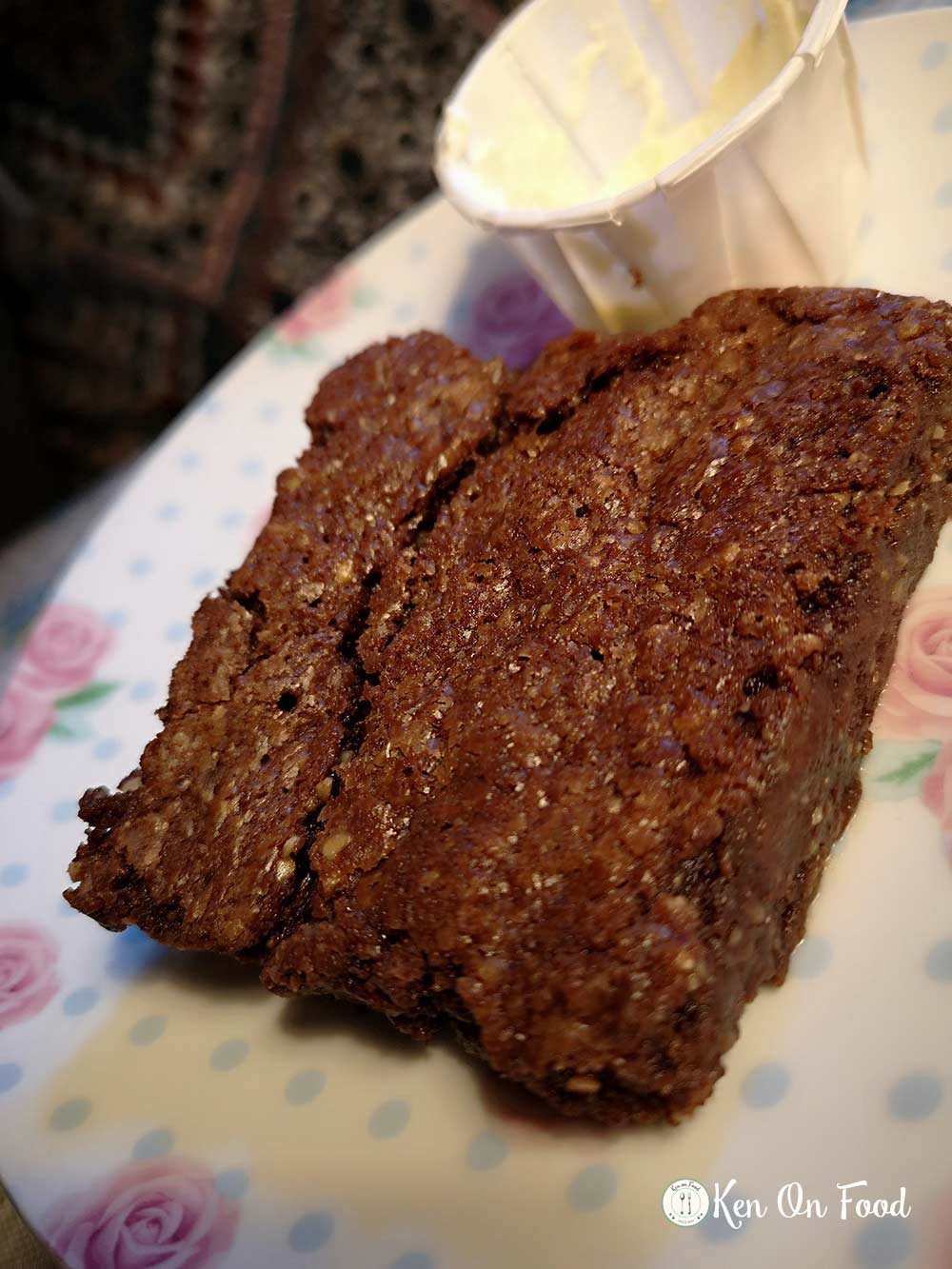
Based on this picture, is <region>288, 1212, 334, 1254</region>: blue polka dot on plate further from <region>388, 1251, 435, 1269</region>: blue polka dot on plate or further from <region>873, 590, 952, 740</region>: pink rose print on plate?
<region>873, 590, 952, 740</region>: pink rose print on plate

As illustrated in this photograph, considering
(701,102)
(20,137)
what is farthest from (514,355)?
(20,137)

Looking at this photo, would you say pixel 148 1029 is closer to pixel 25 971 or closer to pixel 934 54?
pixel 25 971

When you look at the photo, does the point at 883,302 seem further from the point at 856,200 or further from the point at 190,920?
the point at 190,920

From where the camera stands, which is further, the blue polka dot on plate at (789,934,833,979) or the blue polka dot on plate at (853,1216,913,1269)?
the blue polka dot on plate at (789,934,833,979)

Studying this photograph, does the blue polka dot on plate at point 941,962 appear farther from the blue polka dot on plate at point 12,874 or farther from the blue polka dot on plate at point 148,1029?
the blue polka dot on plate at point 12,874

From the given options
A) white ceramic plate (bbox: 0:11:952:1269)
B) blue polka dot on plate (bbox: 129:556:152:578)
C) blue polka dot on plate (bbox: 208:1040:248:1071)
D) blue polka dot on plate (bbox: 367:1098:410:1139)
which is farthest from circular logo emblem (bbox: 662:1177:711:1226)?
blue polka dot on plate (bbox: 129:556:152:578)

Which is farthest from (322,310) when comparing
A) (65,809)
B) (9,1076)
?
(9,1076)
